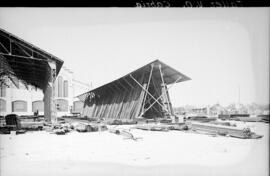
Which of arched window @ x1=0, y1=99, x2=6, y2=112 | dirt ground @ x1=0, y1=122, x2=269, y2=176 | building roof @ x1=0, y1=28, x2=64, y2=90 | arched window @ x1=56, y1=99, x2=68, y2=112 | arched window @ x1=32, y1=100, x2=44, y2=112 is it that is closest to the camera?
dirt ground @ x1=0, y1=122, x2=269, y2=176

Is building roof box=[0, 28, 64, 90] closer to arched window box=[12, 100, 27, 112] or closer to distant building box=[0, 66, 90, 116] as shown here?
distant building box=[0, 66, 90, 116]

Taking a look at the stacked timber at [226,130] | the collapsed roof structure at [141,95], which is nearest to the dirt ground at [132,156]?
the stacked timber at [226,130]

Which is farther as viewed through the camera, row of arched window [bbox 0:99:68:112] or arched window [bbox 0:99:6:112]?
row of arched window [bbox 0:99:68:112]

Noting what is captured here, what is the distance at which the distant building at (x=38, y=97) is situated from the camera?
9102 millimetres

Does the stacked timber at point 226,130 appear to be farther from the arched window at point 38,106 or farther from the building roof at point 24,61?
the arched window at point 38,106

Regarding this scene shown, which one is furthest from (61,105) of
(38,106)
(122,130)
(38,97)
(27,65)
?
(122,130)

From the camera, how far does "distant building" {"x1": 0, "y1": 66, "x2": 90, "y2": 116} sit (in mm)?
9102

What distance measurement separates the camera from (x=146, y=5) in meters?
8.20

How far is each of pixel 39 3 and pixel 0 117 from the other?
482cm

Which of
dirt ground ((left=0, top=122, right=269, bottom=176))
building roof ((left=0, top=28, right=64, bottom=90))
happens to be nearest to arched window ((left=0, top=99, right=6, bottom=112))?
dirt ground ((left=0, top=122, right=269, bottom=176))

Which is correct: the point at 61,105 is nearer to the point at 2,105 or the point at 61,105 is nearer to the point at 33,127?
the point at 33,127

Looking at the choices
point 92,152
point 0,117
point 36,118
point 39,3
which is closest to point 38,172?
point 92,152

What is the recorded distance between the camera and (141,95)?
1357 cm

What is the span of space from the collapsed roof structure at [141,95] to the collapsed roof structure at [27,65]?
9.03 ft
